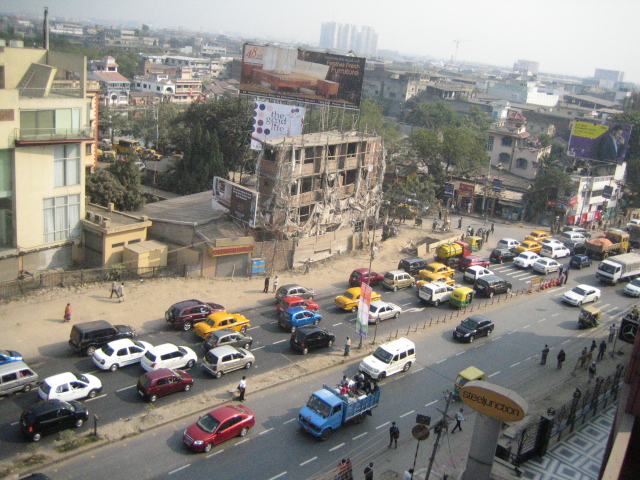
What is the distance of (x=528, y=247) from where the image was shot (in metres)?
48.8

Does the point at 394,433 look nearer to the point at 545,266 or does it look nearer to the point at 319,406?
the point at 319,406

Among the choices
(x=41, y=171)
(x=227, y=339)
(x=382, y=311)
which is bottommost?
(x=382, y=311)

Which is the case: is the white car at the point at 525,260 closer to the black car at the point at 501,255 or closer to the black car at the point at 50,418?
the black car at the point at 501,255

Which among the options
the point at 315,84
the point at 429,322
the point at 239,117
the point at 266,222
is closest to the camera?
the point at 429,322

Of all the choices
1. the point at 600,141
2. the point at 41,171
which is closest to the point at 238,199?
the point at 41,171

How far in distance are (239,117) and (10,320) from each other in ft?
118

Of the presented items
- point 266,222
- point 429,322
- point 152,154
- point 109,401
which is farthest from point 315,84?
point 109,401

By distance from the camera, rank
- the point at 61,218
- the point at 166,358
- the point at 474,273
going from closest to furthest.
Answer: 1. the point at 166,358
2. the point at 61,218
3. the point at 474,273

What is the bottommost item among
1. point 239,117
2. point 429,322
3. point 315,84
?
point 429,322

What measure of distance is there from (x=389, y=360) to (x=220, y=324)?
28.2ft

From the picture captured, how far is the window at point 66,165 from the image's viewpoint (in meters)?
34.8

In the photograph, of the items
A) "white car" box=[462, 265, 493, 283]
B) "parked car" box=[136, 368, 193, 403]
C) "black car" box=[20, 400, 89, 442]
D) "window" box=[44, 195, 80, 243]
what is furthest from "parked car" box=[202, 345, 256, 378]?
"white car" box=[462, 265, 493, 283]

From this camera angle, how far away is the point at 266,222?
131 feet

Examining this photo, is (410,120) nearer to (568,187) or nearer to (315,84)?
(568,187)
